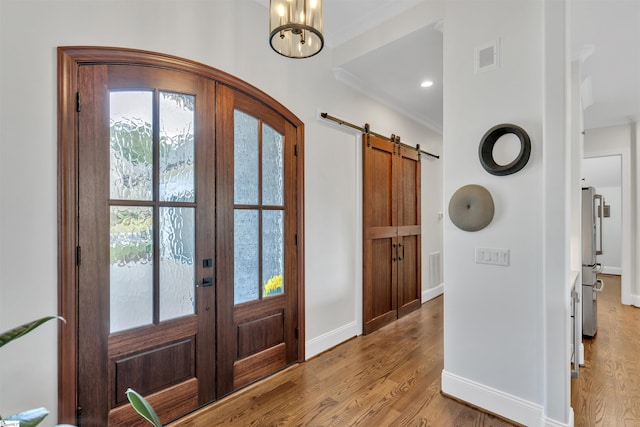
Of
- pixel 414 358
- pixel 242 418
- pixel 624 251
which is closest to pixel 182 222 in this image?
pixel 242 418

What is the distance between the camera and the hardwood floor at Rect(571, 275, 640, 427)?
78.6 inches

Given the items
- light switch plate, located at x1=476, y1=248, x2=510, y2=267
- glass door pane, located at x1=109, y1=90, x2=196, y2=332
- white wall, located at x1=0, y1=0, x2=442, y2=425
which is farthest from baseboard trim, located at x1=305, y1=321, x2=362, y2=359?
light switch plate, located at x1=476, y1=248, x2=510, y2=267

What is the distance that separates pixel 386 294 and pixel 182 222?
2652 millimetres

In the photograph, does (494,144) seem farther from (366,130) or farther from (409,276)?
(409,276)

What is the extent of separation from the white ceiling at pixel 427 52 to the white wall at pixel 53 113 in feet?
1.37

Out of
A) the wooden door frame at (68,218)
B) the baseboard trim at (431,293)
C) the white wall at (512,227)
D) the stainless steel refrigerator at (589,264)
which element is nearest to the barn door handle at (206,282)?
the wooden door frame at (68,218)

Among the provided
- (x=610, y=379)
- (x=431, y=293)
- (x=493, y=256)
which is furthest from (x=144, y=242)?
(x=431, y=293)

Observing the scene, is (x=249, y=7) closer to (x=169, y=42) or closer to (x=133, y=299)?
(x=169, y=42)

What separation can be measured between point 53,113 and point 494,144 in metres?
2.65

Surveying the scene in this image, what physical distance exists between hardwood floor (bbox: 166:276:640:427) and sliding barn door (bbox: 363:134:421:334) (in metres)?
0.58

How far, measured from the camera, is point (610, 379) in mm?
2428

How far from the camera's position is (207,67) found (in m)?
2.13

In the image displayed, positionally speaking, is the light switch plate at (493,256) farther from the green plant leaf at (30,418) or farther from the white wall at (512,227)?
the green plant leaf at (30,418)

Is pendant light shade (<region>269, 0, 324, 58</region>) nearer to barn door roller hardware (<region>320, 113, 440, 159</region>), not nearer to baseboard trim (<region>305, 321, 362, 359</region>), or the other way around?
barn door roller hardware (<region>320, 113, 440, 159</region>)
